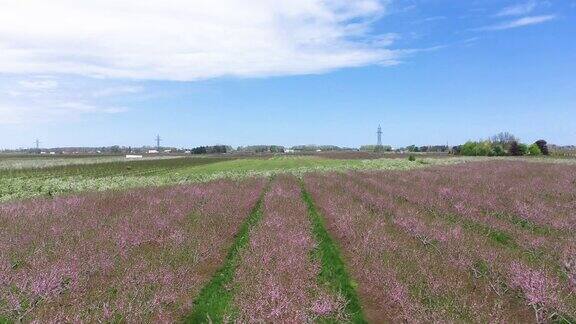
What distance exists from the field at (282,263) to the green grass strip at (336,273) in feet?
0.15

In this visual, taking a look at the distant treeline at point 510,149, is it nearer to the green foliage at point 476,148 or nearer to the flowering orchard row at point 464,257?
the green foliage at point 476,148

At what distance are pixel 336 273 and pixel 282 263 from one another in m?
1.73

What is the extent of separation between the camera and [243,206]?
20.8 meters

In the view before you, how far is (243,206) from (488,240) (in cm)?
1026

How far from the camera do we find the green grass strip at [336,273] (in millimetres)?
9305

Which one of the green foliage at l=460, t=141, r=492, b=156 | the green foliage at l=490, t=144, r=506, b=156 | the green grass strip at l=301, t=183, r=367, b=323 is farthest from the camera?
the green foliage at l=460, t=141, r=492, b=156

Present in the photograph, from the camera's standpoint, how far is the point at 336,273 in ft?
38.4

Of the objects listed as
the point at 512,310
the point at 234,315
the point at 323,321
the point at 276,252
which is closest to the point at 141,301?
the point at 234,315

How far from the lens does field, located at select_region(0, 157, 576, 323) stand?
26.5ft

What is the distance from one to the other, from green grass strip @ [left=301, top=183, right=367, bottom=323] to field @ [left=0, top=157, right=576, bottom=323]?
45 mm

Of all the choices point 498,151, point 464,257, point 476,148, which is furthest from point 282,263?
point 476,148

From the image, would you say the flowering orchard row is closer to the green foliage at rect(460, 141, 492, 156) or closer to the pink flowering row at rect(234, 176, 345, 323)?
the pink flowering row at rect(234, 176, 345, 323)

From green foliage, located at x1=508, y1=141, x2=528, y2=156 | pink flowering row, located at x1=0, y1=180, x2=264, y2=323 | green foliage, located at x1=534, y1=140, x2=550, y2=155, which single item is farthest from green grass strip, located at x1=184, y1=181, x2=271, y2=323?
green foliage, located at x1=534, y1=140, x2=550, y2=155

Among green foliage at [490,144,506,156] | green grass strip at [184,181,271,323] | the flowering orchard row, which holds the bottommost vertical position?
green grass strip at [184,181,271,323]
